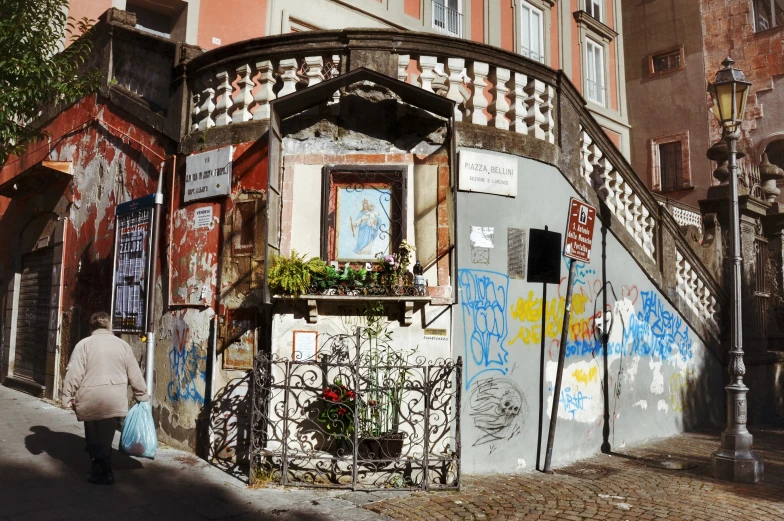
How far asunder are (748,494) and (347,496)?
13.4ft

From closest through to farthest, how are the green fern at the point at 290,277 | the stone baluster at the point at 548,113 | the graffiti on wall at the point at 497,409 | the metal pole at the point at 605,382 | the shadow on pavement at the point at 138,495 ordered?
the shadow on pavement at the point at 138,495 < the green fern at the point at 290,277 < the graffiti on wall at the point at 497,409 < the stone baluster at the point at 548,113 < the metal pole at the point at 605,382

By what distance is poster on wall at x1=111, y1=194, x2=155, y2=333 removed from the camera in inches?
323

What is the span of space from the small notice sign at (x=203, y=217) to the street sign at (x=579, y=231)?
160 inches

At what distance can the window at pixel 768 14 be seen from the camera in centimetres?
2064

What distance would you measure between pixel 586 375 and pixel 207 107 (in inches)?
223

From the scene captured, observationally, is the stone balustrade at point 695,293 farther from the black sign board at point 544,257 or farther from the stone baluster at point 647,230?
the black sign board at point 544,257

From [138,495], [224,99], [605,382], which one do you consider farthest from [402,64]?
[138,495]

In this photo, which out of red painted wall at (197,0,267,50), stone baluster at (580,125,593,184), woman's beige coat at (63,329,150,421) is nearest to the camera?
woman's beige coat at (63,329,150,421)

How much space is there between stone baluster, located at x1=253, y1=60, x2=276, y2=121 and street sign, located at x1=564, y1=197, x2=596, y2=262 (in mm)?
3610

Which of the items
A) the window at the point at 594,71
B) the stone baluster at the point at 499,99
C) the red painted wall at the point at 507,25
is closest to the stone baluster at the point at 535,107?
the stone baluster at the point at 499,99

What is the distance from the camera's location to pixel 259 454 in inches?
249

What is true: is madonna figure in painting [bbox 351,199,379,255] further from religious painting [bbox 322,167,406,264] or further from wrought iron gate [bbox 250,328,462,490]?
wrought iron gate [bbox 250,328,462,490]

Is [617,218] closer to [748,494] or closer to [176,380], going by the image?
[748,494]

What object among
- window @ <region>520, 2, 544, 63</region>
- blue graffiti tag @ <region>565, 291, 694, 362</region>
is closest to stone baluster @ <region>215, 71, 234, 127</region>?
blue graffiti tag @ <region>565, 291, 694, 362</region>
